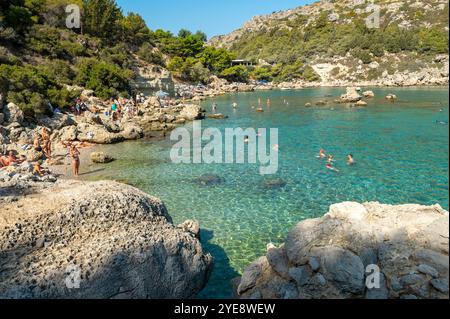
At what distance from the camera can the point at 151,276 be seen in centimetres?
658

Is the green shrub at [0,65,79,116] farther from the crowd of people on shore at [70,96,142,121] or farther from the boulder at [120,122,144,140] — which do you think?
the boulder at [120,122,144,140]

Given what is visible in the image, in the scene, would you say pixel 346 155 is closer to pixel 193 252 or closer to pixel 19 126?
pixel 193 252

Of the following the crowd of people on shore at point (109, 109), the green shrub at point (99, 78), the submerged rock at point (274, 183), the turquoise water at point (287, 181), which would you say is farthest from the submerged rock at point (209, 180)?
the green shrub at point (99, 78)

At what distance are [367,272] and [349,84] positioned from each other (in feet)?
276

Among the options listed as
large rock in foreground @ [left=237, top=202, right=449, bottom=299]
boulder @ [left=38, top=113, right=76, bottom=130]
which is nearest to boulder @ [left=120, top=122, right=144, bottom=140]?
boulder @ [left=38, top=113, right=76, bottom=130]

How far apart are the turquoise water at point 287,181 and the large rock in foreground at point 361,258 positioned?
207 centimetres

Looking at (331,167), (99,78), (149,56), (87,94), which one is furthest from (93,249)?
(149,56)

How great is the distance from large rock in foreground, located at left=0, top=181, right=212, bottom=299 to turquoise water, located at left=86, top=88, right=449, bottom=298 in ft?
4.87

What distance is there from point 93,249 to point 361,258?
5.12 meters

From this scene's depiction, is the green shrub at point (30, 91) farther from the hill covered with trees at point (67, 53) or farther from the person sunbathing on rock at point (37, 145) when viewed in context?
the person sunbathing on rock at point (37, 145)

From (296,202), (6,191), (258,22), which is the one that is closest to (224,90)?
(296,202)

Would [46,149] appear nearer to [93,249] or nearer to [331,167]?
[93,249]

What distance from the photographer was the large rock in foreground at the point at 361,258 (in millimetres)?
5105

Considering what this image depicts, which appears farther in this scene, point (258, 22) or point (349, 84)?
point (258, 22)
